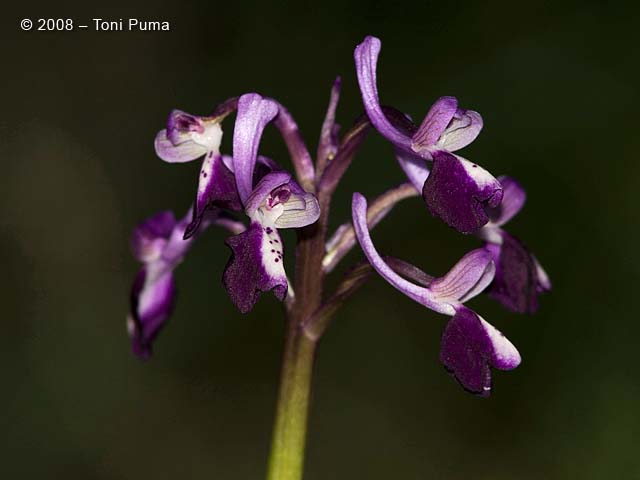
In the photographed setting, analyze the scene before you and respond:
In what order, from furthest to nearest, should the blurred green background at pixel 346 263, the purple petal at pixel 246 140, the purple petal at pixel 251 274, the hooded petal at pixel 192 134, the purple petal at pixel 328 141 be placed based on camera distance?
the blurred green background at pixel 346 263 < the purple petal at pixel 328 141 < the hooded petal at pixel 192 134 < the purple petal at pixel 246 140 < the purple petal at pixel 251 274

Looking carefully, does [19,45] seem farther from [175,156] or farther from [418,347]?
[175,156]

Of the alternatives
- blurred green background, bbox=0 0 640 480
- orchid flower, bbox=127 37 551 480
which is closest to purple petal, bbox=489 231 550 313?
orchid flower, bbox=127 37 551 480

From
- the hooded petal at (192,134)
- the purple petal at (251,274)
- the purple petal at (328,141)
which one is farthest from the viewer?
the purple petal at (328,141)

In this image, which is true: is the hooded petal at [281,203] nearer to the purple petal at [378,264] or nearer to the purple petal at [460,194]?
the purple petal at [378,264]

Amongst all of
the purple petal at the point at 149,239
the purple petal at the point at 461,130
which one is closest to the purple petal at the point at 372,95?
the purple petal at the point at 461,130

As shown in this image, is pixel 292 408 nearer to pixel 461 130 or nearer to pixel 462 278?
pixel 462 278

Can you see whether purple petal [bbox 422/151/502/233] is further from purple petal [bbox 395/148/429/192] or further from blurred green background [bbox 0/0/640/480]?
blurred green background [bbox 0/0/640/480]
